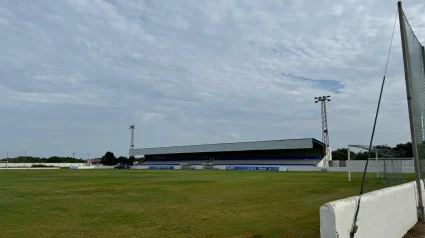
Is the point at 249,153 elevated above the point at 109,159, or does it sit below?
above

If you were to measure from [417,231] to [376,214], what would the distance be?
3.42 m

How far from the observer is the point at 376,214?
617 centimetres

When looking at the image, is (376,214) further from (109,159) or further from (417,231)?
(109,159)

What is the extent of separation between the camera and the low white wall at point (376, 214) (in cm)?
454

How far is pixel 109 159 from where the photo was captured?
113812 millimetres

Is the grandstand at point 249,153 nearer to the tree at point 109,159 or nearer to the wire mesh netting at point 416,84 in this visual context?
the tree at point 109,159

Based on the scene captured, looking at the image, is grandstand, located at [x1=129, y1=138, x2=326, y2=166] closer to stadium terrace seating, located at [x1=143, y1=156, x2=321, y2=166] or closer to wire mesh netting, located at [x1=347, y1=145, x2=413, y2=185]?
stadium terrace seating, located at [x1=143, y1=156, x2=321, y2=166]

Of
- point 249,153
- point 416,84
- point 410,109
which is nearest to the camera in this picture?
point 410,109

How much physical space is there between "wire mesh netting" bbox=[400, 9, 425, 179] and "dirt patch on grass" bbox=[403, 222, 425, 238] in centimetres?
218

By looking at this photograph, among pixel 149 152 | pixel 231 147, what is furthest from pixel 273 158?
pixel 149 152

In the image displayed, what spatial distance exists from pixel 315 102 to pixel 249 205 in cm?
5619

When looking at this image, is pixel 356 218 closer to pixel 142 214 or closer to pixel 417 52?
pixel 142 214

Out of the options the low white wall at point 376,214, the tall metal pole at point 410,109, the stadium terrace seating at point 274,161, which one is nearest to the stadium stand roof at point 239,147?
the stadium terrace seating at point 274,161

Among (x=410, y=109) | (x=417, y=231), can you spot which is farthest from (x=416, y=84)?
(x=417, y=231)
